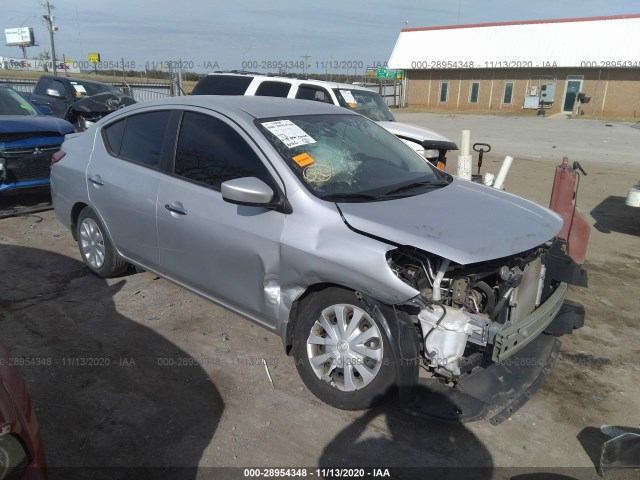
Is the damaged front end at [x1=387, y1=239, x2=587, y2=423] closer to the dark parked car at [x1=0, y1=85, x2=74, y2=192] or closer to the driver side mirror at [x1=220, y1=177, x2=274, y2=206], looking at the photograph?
the driver side mirror at [x1=220, y1=177, x2=274, y2=206]

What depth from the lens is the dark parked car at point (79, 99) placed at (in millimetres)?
10773

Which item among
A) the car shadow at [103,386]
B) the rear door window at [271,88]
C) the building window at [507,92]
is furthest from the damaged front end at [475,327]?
the building window at [507,92]

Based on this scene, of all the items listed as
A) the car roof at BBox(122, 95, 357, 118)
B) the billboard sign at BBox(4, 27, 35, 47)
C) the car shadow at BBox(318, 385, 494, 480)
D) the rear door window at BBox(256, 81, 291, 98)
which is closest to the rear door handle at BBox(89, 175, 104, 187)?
the car roof at BBox(122, 95, 357, 118)

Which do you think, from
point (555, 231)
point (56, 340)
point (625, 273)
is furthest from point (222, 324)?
point (625, 273)

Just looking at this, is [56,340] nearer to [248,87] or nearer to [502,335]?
[502,335]

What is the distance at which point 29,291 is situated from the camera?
4.61 meters

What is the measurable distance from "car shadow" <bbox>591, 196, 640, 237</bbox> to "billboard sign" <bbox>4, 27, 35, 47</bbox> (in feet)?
316

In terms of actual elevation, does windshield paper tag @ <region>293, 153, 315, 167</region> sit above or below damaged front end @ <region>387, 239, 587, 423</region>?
above

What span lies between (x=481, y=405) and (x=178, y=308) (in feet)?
8.63

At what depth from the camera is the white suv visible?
8180 millimetres

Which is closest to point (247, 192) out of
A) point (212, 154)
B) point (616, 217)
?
point (212, 154)

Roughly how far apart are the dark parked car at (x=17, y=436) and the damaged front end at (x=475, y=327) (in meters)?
1.76

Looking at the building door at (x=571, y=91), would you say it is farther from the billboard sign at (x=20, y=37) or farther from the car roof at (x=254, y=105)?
the billboard sign at (x=20, y=37)

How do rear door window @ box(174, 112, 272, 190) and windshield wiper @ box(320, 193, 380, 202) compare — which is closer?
windshield wiper @ box(320, 193, 380, 202)
